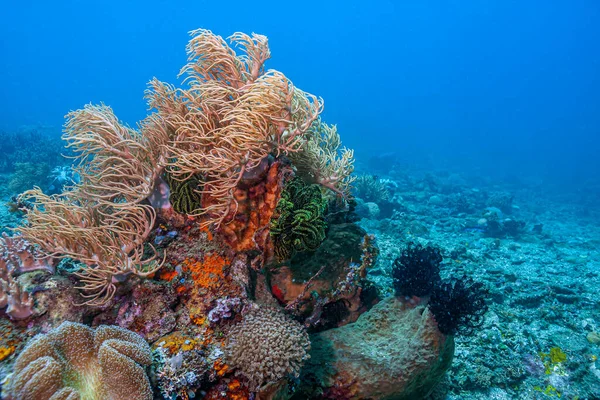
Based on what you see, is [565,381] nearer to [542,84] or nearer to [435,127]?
[435,127]

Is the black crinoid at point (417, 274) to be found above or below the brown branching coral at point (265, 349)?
above

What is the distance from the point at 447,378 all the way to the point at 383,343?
214 centimetres

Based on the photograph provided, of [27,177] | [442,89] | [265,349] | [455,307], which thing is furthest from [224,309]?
[442,89]

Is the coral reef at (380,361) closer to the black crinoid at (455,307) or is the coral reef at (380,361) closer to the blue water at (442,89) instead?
the black crinoid at (455,307)

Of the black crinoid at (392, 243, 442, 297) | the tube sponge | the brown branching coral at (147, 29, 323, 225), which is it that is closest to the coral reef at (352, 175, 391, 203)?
the black crinoid at (392, 243, 442, 297)

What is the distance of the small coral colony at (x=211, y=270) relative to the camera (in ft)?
10.0

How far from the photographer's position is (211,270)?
395cm

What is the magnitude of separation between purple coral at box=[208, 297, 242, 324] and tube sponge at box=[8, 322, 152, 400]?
0.79 m

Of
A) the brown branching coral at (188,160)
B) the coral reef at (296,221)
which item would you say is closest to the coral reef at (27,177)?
the brown branching coral at (188,160)

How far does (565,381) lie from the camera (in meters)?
6.09

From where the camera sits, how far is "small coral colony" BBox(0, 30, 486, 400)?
Answer: 3061 millimetres

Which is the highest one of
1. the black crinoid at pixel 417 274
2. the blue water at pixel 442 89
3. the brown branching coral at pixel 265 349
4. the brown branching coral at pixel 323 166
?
the blue water at pixel 442 89

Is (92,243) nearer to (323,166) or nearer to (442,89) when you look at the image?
(323,166)

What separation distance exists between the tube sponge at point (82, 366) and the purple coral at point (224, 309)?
2.60ft
